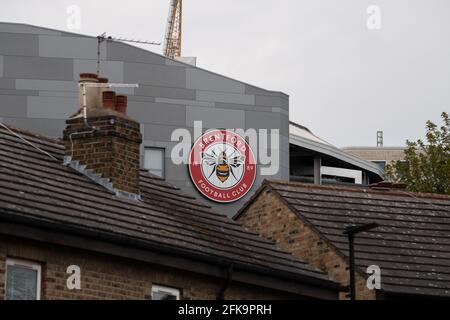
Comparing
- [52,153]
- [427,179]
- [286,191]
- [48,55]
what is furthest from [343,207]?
[48,55]

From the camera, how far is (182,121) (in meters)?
63.5

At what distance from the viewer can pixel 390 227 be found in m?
38.4

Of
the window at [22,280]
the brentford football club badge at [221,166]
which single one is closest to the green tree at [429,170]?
the brentford football club badge at [221,166]

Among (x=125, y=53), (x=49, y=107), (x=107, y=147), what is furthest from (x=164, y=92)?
(x=107, y=147)

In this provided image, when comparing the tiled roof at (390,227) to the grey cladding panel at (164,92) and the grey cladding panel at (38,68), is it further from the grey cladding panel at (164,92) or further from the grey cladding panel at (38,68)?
the grey cladding panel at (38,68)

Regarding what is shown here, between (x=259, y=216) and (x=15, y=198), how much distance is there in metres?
12.4

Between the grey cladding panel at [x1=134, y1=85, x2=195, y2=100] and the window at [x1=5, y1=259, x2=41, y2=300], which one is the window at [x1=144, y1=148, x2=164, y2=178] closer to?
the grey cladding panel at [x1=134, y1=85, x2=195, y2=100]

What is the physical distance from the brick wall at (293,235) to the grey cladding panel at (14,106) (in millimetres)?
22803

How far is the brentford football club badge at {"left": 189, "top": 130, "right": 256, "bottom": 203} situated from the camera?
62969 mm

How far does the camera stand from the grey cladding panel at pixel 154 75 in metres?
62.4

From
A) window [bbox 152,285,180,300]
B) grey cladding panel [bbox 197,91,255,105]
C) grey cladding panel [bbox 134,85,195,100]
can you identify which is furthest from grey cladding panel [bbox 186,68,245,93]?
window [bbox 152,285,180,300]

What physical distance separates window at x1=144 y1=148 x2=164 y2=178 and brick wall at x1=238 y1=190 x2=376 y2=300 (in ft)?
74.4
